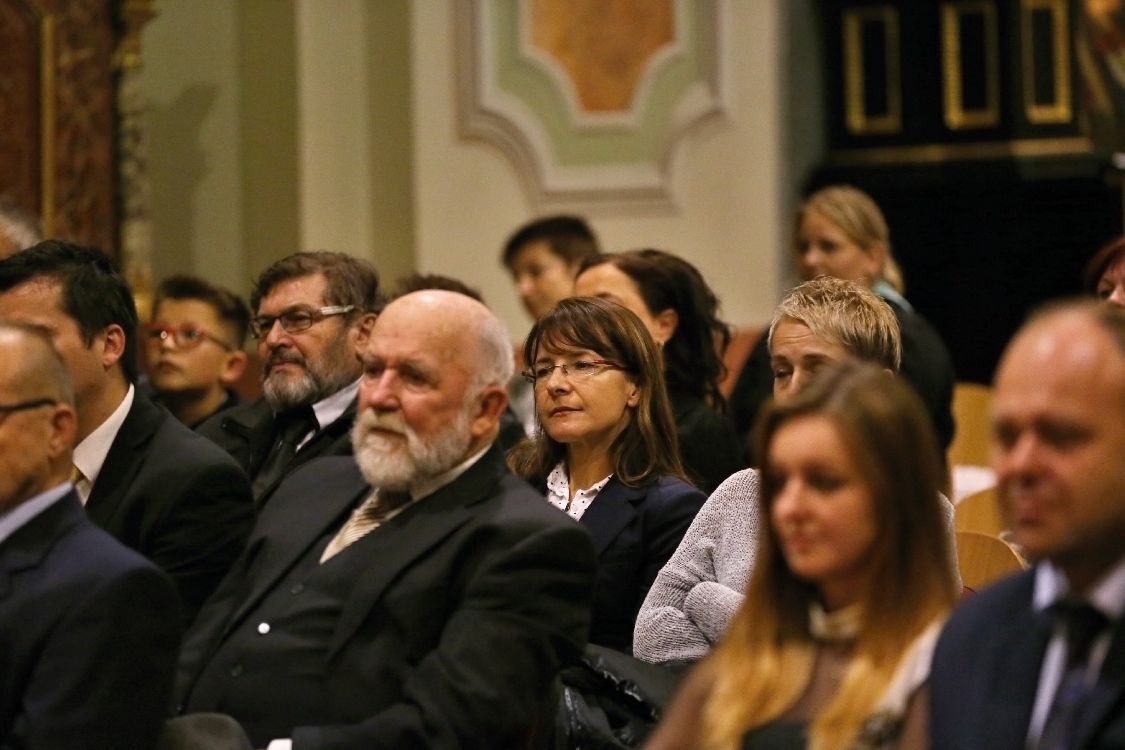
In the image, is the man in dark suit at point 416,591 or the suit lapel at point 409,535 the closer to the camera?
the man in dark suit at point 416,591

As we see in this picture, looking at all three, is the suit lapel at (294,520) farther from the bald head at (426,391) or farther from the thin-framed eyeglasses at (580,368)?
the thin-framed eyeglasses at (580,368)

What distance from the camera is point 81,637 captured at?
9.17 ft

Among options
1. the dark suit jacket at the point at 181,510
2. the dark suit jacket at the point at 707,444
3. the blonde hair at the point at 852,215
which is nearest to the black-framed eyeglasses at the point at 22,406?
the dark suit jacket at the point at 181,510

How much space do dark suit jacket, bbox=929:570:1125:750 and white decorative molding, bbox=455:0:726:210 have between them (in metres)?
5.77

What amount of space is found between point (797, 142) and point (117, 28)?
294 centimetres

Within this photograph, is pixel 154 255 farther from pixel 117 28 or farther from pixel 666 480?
pixel 666 480

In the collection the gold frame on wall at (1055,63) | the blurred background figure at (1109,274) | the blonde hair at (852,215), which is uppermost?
the gold frame on wall at (1055,63)

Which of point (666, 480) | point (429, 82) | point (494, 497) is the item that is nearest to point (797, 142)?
point (429, 82)

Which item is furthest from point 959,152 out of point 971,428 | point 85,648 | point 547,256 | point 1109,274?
point 85,648

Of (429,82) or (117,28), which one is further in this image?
(429,82)

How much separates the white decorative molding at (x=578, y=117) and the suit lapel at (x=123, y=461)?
4.39m

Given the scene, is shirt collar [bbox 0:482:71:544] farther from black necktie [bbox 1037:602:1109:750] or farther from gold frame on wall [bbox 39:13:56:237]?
gold frame on wall [bbox 39:13:56:237]

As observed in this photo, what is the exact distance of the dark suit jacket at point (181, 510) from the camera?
11.9ft

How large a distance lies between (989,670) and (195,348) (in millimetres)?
4014
